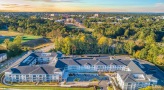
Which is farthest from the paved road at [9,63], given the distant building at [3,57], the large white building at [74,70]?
the large white building at [74,70]

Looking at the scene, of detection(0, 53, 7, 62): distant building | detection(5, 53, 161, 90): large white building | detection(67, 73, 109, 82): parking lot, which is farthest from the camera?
detection(0, 53, 7, 62): distant building

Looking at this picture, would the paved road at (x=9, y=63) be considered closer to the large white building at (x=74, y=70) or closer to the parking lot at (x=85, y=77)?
the large white building at (x=74, y=70)

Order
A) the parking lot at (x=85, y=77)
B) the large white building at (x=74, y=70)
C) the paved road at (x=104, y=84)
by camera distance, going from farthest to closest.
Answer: the parking lot at (x=85, y=77), the paved road at (x=104, y=84), the large white building at (x=74, y=70)

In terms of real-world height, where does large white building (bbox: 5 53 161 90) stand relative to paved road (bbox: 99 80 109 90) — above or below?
above

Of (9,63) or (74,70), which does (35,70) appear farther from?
(9,63)

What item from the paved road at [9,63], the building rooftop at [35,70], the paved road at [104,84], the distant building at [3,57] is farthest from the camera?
the distant building at [3,57]

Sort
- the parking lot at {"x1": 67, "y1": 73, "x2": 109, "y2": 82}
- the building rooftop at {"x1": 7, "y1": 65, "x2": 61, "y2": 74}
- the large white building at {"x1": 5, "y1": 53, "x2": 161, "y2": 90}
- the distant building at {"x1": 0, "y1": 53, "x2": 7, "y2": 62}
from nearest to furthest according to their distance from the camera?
the large white building at {"x1": 5, "y1": 53, "x2": 161, "y2": 90}
the building rooftop at {"x1": 7, "y1": 65, "x2": 61, "y2": 74}
the parking lot at {"x1": 67, "y1": 73, "x2": 109, "y2": 82}
the distant building at {"x1": 0, "y1": 53, "x2": 7, "y2": 62}

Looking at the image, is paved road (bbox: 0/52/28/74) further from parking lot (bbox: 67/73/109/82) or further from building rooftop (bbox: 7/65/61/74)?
parking lot (bbox: 67/73/109/82)

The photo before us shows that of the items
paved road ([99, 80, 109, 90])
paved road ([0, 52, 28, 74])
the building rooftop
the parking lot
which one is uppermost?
the building rooftop

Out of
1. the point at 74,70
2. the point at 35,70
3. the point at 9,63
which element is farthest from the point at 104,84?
the point at 9,63

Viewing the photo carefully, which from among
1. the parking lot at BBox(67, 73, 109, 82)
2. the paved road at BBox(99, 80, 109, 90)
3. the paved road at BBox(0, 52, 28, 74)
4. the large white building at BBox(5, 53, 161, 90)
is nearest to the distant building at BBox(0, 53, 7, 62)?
the paved road at BBox(0, 52, 28, 74)
